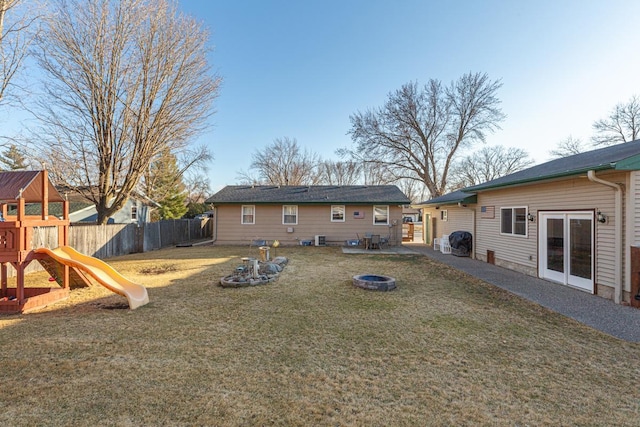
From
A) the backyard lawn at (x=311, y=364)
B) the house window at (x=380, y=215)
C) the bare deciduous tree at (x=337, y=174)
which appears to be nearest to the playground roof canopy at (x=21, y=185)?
the backyard lawn at (x=311, y=364)

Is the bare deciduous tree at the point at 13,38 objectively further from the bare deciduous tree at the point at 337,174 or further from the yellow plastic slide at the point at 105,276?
the bare deciduous tree at the point at 337,174

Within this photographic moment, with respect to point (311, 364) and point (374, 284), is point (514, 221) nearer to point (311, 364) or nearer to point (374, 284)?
point (374, 284)

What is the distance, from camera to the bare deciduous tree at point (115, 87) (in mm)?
10312

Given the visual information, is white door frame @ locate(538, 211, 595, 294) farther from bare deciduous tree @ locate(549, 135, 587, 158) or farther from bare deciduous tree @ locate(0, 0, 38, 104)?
bare deciduous tree @ locate(549, 135, 587, 158)

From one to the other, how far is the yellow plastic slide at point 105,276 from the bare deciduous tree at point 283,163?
29296 millimetres

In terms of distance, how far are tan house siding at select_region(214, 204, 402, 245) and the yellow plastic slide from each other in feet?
31.5

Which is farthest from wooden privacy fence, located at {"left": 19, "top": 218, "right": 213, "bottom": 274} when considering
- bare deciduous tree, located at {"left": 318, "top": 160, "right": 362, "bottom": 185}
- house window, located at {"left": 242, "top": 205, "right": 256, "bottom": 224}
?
bare deciduous tree, located at {"left": 318, "top": 160, "right": 362, "bottom": 185}

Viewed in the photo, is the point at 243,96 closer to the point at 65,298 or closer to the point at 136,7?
the point at 136,7

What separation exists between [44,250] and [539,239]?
11.6m

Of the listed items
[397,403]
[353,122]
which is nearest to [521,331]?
[397,403]

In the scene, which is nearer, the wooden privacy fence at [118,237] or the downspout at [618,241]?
the downspout at [618,241]

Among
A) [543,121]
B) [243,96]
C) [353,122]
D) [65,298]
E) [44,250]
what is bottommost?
[65,298]

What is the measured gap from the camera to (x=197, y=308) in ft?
16.9

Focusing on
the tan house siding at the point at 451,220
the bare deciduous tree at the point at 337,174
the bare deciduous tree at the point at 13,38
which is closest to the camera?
the bare deciduous tree at the point at 13,38
